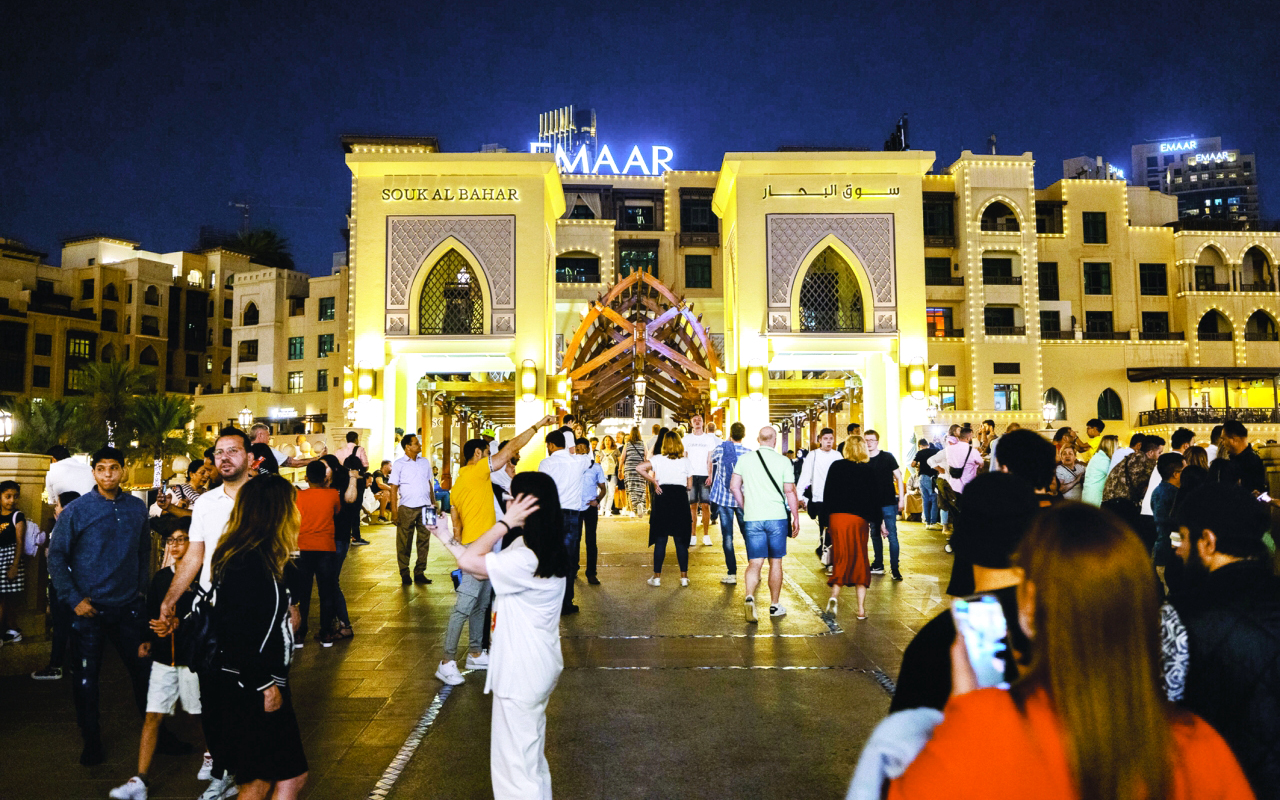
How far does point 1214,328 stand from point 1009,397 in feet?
35.9

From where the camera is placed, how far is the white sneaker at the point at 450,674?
578 centimetres

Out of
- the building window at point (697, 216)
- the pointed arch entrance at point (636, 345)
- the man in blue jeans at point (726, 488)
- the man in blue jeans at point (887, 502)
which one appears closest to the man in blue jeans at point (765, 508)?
A: the man in blue jeans at point (726, 488)

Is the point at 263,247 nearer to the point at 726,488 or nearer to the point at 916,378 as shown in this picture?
the point at 916,378

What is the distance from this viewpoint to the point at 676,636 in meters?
7.07

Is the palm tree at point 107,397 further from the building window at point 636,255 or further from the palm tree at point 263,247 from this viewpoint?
the building window at point 636,255

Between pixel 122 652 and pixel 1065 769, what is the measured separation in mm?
5002

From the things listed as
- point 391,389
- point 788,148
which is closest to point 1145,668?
point 391,389

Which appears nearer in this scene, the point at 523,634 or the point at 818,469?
the point at 523,634

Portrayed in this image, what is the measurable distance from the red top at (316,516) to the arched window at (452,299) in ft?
58.0

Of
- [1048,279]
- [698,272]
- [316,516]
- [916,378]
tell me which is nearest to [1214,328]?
[1048,279]

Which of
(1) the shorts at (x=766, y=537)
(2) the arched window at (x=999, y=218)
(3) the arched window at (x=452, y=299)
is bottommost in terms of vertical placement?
(1) the shorts at (x=766, y=537)

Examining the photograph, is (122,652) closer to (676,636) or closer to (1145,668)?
(676,636)

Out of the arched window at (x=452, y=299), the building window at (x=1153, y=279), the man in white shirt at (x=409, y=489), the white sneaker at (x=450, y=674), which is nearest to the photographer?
the white sneaker at (x=450, y=674)

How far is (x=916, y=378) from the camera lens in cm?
2320
